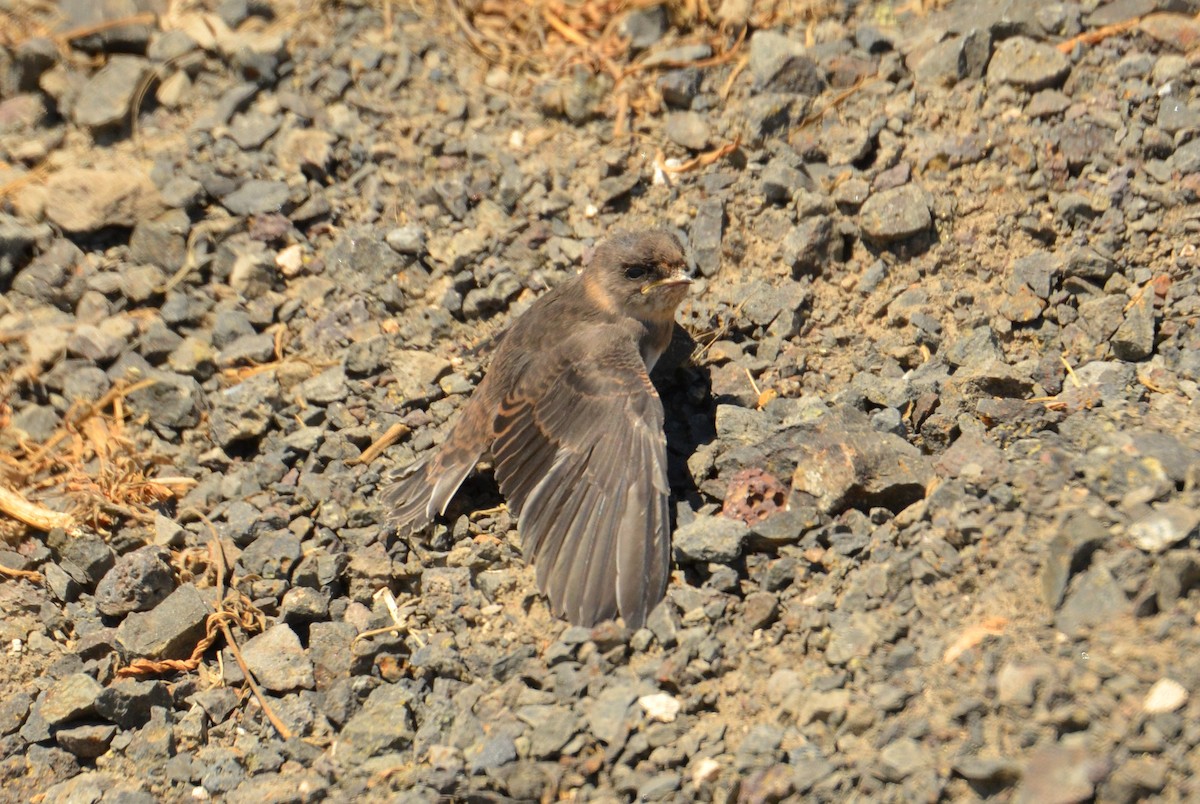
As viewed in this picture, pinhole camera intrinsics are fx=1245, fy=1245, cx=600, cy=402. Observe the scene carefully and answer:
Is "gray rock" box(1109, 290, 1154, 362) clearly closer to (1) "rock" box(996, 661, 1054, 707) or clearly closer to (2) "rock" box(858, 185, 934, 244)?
(2) "rock" box(858, 185, 934, 244)

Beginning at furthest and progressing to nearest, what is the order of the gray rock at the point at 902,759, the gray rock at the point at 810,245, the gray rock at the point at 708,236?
the gray rock at the point at 708,236 < the gray rock at the point at 810,245 < the gray rock at the point at 902,759

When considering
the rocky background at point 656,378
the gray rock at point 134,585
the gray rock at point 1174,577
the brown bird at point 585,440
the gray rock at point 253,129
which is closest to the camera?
the gray rock at point 1174,577

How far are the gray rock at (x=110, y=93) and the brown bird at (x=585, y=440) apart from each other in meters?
3.34

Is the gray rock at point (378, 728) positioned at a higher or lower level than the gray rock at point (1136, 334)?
lower

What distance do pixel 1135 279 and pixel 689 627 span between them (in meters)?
2.78

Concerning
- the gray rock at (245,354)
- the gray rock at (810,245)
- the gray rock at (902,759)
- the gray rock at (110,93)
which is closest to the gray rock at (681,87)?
the gray rock at (810,245)

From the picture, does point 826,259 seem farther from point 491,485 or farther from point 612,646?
point 612,646

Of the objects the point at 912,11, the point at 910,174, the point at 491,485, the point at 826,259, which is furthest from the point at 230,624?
the point at 912,11

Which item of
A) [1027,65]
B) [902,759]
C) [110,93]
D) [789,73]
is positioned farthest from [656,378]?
[110,93]

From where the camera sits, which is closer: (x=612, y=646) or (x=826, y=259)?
(x=612, y=646)

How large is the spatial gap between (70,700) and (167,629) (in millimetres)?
472

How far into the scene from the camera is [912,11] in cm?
734

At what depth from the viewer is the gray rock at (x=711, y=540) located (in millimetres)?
5008

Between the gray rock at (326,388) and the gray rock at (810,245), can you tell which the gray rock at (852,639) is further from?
the gray rock at (326,388)
